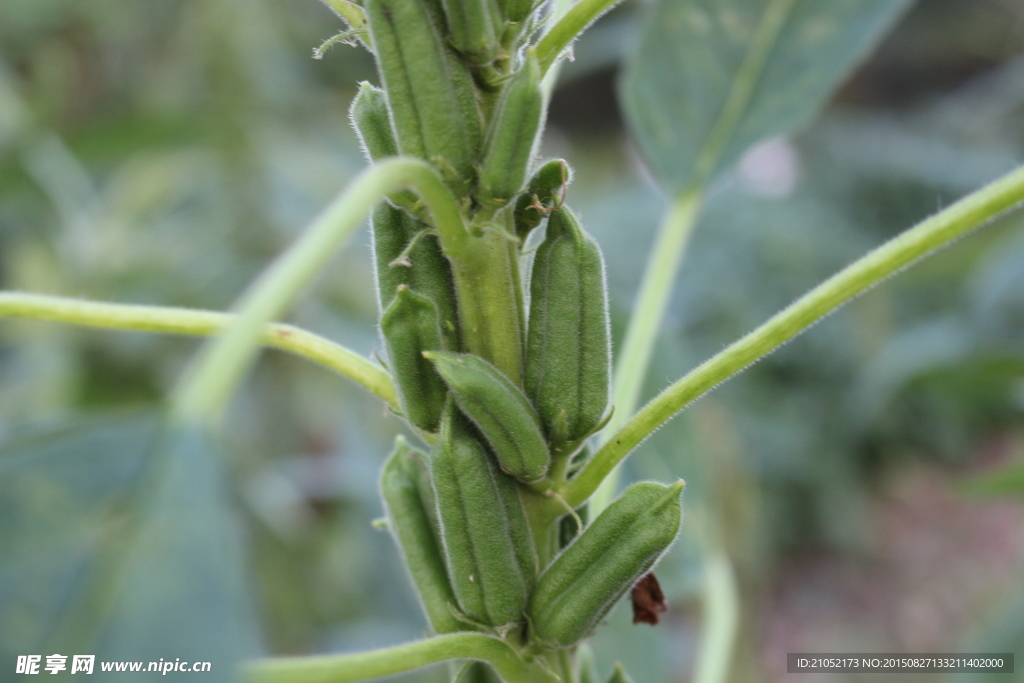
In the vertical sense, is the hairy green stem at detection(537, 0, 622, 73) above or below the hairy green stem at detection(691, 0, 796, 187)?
below

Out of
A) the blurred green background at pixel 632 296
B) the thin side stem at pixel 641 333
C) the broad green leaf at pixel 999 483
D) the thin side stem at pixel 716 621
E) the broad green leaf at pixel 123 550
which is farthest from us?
the blurred green background at pixel 632 296

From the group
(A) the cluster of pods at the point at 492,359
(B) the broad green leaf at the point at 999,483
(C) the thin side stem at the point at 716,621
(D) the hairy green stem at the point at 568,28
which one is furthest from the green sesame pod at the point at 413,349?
(B) the broad green leaf at the point at 999,483

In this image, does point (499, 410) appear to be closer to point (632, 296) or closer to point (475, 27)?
point (475, 27)

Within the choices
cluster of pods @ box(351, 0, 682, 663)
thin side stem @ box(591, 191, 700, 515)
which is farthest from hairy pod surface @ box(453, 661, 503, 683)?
thin side stem @ box(591, 191, 700, 515)

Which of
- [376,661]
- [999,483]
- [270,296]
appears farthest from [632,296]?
[270,296]

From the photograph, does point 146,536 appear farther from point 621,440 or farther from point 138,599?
point 621,440

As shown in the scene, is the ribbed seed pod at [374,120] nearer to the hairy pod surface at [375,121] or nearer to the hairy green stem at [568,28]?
the hairy pod surface at [375,121]

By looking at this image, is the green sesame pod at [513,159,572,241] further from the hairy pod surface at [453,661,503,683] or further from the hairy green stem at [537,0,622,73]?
the hairy pod surface at [453,661,503,683]
